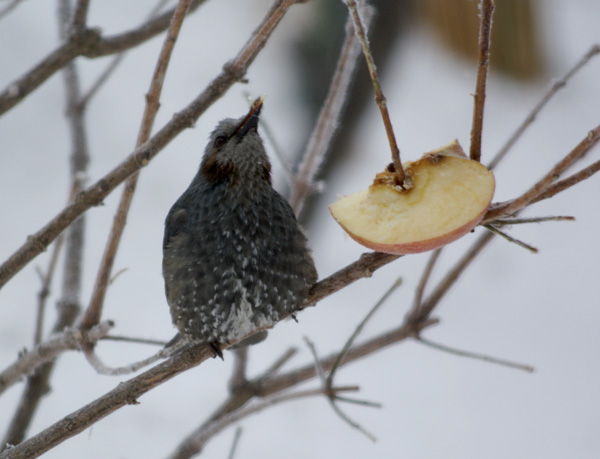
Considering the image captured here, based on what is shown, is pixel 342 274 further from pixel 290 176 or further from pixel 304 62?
pixel 304 62

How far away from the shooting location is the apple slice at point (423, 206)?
1549 mm

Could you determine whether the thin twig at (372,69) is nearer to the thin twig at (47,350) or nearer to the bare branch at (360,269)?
the bare branch at (360,269)

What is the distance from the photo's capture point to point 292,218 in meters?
2.50

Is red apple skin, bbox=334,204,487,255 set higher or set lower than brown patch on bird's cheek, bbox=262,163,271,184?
lower

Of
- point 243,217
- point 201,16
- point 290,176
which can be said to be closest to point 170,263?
point 243,217

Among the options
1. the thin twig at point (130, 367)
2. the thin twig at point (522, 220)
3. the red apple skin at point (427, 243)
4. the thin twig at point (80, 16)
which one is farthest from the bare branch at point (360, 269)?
the thin twig at point (80, 16)

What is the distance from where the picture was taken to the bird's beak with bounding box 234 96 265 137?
237 cm

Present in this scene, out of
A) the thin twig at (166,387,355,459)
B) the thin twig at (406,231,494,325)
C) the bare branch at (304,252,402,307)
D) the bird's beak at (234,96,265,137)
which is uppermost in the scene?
the bird's beak at (234,96,265,137)

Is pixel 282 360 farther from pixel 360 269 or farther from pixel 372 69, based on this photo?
pixel 372 69

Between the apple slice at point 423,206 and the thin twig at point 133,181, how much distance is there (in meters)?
0.58

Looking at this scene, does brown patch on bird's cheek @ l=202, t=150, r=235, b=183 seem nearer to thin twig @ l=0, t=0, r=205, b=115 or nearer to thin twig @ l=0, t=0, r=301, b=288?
thin twig @ l=0, t=0, r=205, b=115

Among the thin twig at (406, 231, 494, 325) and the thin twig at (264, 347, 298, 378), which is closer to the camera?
the thin twig at (406, 231, 494, 325)

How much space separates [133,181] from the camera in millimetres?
2037

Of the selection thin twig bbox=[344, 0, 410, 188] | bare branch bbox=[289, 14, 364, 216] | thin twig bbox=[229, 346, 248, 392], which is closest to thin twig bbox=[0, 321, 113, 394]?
thin twig bbox=[229, 346, 248, 392]
